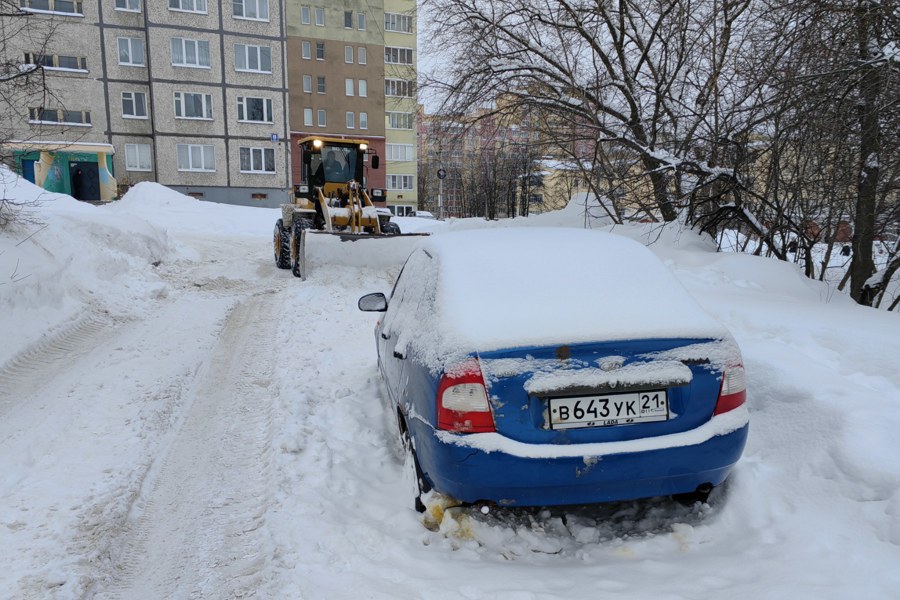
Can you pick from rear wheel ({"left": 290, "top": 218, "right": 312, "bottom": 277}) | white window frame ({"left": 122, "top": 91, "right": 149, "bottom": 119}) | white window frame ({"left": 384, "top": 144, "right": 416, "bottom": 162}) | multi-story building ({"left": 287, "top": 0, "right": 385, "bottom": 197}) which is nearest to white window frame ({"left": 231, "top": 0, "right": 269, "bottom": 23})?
white window frame ({"left": 122, "top": 91, "right": 149, "bottom": 119})

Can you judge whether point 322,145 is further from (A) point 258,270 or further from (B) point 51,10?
(B) point 51,10

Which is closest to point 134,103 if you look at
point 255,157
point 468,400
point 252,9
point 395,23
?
point 255,157

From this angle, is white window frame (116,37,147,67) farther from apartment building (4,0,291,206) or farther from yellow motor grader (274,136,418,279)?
yellow motor grader (274,136,418,279)

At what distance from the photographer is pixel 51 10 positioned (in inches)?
1242

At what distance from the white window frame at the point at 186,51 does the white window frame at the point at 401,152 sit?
19.9m

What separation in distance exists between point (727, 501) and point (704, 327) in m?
0.94

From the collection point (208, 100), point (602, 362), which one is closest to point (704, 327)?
point (602, 362)

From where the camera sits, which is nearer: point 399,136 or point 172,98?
point 172,98

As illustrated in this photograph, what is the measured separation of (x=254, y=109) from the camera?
34906mm

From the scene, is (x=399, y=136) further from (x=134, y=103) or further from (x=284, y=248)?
(x=284, y=248)

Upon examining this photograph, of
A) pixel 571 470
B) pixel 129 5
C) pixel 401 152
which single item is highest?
pixel 129 5

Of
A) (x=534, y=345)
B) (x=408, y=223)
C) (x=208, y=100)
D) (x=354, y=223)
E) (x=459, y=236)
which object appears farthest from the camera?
(x=208, y=100)

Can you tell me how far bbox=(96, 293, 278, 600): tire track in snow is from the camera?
262cm

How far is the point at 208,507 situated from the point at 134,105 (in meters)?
36.0
